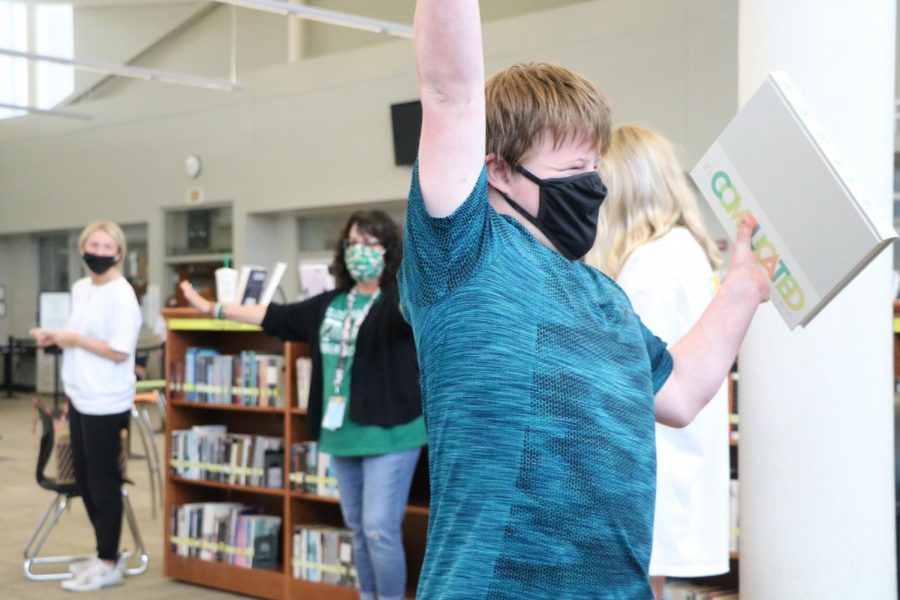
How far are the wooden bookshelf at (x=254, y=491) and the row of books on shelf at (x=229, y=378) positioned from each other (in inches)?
1.6

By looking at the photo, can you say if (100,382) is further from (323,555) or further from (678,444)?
(678,444)

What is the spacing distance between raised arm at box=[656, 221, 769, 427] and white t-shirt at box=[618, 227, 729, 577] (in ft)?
2.88

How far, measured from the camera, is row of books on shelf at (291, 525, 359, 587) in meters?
5.03

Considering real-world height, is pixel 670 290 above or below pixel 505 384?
above

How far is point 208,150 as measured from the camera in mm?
14234

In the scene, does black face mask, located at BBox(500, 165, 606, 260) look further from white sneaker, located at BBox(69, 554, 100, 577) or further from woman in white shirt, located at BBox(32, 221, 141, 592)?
white sneaker, located at BBox(69, 554, 100, 577)

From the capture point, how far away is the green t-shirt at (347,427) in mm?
4219

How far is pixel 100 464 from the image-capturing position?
529 cm

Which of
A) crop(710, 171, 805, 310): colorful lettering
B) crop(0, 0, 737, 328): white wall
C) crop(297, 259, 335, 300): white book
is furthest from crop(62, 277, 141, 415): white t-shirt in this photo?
crop(0, 0, 737, 328): white wall


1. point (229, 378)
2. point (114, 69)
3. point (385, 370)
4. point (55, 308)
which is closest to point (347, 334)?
point (385, 370)

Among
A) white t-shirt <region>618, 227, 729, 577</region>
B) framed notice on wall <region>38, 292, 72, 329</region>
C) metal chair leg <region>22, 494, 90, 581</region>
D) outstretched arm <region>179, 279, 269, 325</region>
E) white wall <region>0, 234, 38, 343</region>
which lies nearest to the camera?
white t-shirt <region>618, 227, 729, 577</region>

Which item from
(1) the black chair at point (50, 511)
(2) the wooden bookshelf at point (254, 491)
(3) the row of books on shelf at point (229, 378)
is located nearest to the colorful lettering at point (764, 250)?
(2) the wooden bookshelf at point (254, 491)

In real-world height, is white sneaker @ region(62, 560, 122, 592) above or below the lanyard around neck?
below

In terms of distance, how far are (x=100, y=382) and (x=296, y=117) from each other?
27.4 ft
